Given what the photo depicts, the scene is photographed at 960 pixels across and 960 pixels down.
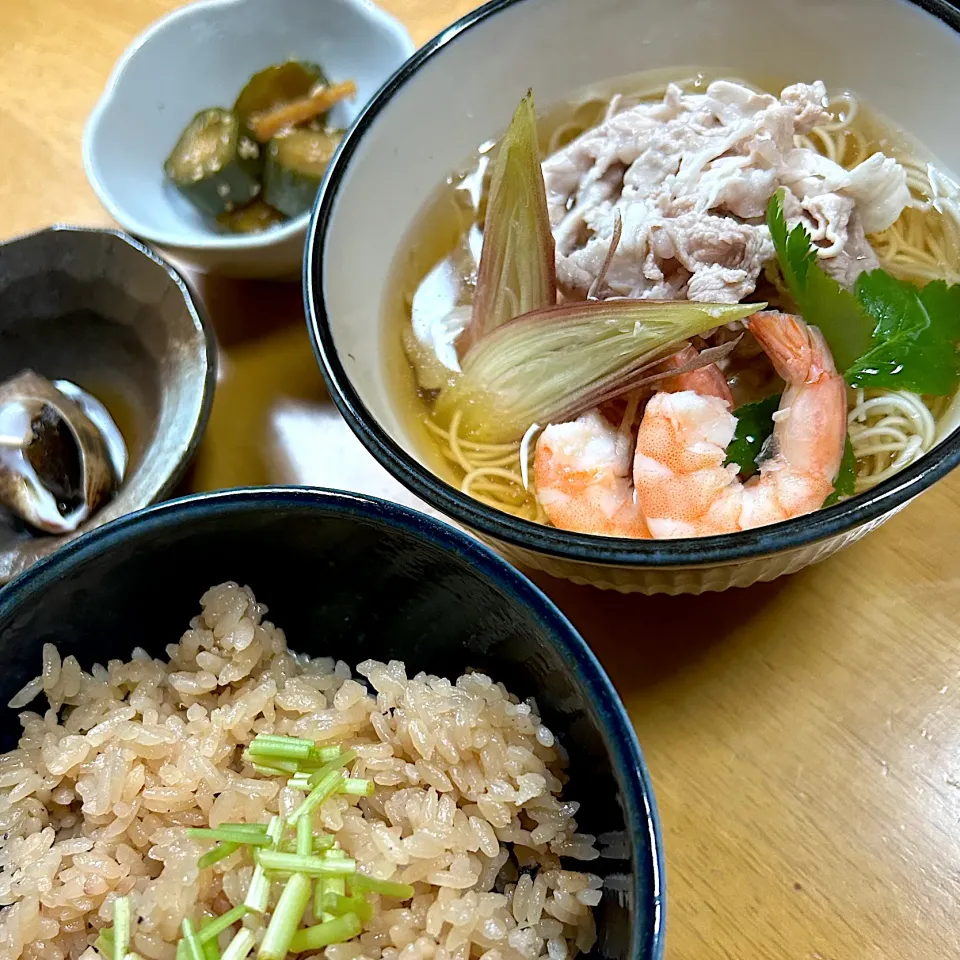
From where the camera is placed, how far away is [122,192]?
1.39m

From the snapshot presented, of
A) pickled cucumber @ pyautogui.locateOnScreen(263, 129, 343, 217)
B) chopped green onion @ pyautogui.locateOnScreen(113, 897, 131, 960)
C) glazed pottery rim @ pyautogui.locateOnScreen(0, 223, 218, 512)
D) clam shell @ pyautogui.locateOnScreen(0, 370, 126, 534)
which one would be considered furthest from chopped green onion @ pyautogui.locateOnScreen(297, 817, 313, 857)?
pickled cucumber @ pyautogui.locateOnScreen(263, 129, 343, 217)

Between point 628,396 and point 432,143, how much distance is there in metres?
0.46

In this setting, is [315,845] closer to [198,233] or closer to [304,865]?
[304,865]

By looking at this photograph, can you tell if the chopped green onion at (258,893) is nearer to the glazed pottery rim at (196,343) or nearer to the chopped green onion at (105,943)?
the chopped green onion at (105,943)

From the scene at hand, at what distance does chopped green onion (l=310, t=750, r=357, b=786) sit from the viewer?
774mm

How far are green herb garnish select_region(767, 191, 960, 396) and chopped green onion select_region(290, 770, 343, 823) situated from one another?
2.32ft

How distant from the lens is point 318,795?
752mm

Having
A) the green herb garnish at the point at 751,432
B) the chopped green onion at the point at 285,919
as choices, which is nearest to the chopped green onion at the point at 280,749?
the chopped green onion at the point at 285,919

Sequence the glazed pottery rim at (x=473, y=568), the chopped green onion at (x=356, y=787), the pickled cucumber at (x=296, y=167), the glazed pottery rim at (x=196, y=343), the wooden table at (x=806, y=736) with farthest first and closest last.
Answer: the pickled cucumber at (x=296, y=167) < the glazed pottery rim at (x=196, y=343) < the wooden table at (x=806, y=736) < the chopped green onion at (x=356, y=787) < the glazed pottery rim at (x=473, y=568)

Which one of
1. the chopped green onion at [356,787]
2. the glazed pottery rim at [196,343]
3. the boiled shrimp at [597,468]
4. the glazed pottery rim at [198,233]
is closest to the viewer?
the chopped green onion at [356,787]

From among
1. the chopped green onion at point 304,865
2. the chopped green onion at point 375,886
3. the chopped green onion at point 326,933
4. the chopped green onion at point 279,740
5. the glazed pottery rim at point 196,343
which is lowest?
the chopped green onion at point 326,933

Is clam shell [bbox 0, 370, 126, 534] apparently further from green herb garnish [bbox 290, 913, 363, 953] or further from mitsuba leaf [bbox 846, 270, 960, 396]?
mitsuba leaf [bbox 846, 270, 960, 396]

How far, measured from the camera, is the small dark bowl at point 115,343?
1173mm

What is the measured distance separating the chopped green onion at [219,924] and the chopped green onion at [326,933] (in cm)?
5
